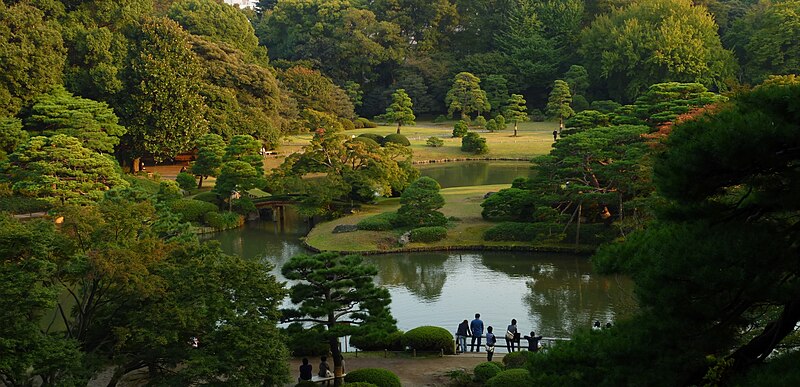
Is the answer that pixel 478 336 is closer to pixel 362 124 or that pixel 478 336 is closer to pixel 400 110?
pixel 400 110

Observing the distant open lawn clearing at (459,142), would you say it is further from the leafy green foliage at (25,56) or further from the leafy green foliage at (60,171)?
the leafy green foliage at (60,171)

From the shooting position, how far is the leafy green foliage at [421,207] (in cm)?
2686

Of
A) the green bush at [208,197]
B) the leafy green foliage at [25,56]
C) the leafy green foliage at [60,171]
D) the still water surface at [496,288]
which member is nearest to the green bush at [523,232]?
the still water surface at [496,288]

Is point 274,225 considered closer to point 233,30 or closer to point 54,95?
point 54,95

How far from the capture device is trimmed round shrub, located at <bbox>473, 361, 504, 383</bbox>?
1372 centimetres

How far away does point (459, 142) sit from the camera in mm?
49750

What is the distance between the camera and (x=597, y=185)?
24859mm

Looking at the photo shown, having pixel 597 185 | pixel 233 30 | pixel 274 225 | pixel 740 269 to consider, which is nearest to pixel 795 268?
pixel 740 269

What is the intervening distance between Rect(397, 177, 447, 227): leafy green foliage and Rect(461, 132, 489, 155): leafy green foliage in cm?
1952

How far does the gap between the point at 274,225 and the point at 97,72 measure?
10965 millimetres

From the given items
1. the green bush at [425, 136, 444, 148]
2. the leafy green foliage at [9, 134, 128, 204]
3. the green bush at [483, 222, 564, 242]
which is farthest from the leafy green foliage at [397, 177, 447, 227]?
the green bush at [425, 136, 444, 148]

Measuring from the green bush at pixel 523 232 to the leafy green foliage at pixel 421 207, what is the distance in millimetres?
1806

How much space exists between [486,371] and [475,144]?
33.2m

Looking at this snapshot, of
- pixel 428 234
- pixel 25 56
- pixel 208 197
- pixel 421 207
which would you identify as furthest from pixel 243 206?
pixel 25 56
